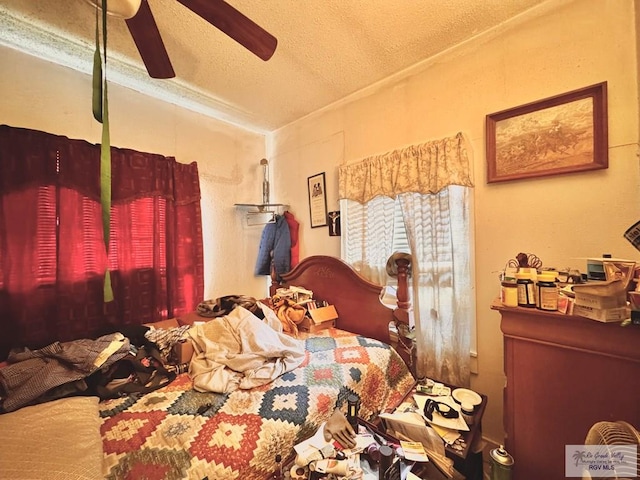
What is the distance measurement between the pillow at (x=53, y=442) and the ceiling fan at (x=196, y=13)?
162cm

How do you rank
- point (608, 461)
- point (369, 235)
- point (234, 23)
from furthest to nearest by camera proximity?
point (369, 235), point (234, 23), point (608, 461)

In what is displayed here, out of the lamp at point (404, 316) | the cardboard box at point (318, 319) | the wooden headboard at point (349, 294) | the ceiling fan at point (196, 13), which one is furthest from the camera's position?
the cardboard box at point (318, 319)

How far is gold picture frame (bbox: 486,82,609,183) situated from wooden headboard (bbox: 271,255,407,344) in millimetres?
975

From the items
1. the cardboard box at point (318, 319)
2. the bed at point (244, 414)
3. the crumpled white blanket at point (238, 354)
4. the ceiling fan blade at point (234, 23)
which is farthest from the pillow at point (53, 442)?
the ceiling fan blade at point (234, 23)

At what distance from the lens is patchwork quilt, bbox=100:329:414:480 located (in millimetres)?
868

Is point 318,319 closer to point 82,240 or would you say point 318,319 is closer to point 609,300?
point 609,300

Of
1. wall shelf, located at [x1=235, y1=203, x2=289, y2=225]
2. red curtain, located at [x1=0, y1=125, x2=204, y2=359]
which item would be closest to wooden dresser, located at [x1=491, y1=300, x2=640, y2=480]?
wall shelf, located at [x1=235, y1=203, x2=289, y2=225]

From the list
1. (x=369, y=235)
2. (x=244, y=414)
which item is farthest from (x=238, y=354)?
(x=369, y=235)

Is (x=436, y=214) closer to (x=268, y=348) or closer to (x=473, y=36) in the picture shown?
(x=473, y=36)

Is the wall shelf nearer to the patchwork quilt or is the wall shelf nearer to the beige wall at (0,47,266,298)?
the beige wall at (0,47,266,298)

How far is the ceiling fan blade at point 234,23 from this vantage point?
41.0 inches

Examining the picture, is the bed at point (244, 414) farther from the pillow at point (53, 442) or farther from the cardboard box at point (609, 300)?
the cardboard box at point (609, 300)

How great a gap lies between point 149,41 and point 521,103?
80.6 inches

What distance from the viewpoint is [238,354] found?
1.46 meters
